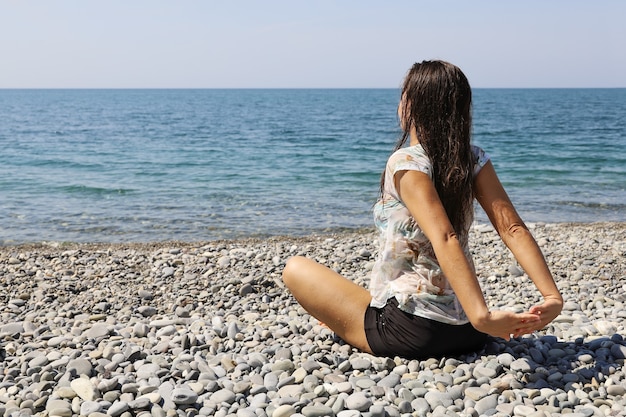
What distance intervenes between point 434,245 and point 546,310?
2.29ft

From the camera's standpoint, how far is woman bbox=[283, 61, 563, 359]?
131 inches

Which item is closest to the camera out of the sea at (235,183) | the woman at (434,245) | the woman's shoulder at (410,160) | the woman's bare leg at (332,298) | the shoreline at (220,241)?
the woman at (434,245)

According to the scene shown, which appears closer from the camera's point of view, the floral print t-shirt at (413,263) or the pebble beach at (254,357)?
the pebble beach at (254,357)

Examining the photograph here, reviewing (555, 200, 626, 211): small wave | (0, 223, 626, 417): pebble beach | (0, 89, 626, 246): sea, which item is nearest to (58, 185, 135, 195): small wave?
(0, 89, 626, 246): sea

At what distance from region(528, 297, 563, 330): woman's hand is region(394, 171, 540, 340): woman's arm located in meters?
0.03

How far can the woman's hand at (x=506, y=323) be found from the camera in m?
3.21

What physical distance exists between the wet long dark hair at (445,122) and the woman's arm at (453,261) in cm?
18

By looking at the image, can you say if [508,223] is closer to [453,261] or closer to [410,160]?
[453,261]

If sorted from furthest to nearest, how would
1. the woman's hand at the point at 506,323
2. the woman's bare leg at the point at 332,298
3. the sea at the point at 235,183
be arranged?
the sea at the point at 235,183
the woman's bare leg at the point at 332,298
the woman's hand at the point at 506,323

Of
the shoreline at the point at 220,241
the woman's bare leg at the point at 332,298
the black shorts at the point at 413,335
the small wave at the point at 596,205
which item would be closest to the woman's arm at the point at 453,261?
the black shorts at the point at 413,335

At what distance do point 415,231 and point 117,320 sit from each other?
3.16 metres

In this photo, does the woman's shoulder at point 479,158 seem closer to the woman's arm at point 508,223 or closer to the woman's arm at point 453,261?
the woman's arm at point 508,223

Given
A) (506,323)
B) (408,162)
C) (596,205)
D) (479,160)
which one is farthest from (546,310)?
(596,205)

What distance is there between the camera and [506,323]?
3.21m
